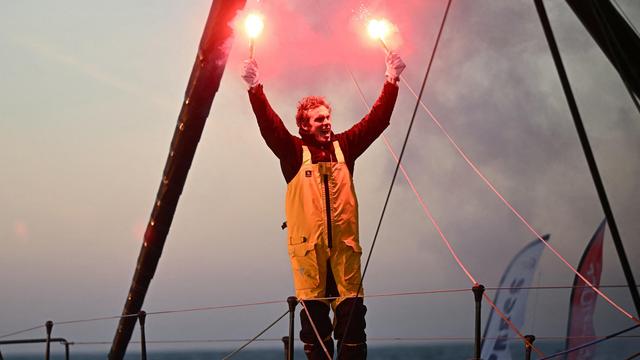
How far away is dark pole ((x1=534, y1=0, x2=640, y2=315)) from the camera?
3.31 m

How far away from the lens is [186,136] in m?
7.52

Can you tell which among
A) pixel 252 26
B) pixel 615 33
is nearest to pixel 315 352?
pixel 252 26

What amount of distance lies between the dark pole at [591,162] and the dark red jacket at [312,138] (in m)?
2.20

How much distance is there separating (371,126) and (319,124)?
1.21ft

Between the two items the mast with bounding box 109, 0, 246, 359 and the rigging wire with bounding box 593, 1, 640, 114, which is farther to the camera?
the mast with bounding box 109, 0, 246, 359

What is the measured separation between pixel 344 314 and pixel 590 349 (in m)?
10.7

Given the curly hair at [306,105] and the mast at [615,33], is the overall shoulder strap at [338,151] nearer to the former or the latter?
the curly hair at [306,105]

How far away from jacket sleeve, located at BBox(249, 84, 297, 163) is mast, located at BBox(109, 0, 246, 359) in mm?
1381

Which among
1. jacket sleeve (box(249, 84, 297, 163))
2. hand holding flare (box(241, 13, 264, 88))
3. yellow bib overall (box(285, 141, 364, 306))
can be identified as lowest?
yellow bib overall (box(285, 141, 364, 306))

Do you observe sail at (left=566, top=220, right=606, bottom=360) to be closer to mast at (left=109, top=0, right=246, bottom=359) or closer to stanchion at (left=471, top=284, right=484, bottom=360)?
mast at (left=109, top=0, right=246, bottom=359)

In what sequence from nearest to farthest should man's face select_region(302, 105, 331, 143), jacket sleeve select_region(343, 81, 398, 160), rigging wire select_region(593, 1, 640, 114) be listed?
1. rigging wire select_region(593, 1, 640, 114)
2. man's face select_region(302, 105, 331, 143)
3. jacket sleeve select_region(343, 81, 398, 160)

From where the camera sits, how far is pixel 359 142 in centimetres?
555

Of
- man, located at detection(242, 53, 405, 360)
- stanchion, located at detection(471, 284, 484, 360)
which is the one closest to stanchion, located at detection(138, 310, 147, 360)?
man, located at detection(242, 53, 405, 360)

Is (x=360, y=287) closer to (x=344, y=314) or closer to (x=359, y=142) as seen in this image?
(x=344, y=314)
